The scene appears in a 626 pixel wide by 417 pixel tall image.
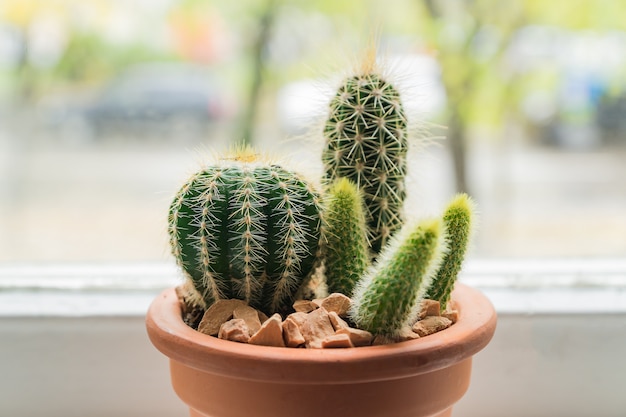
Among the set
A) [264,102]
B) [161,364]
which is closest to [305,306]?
[161,364]

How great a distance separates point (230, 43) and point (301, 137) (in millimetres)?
1962

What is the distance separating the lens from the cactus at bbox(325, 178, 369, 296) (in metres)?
0.79

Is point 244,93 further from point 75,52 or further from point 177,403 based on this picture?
point 177,403

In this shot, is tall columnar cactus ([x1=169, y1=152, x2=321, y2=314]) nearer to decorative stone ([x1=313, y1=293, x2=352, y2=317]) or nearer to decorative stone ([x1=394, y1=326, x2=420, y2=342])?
decorative stone ([x1=313, y1=293, x2=352, y2=317])

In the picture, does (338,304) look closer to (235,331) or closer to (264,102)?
(235,331)

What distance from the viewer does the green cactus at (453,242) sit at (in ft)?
2.45

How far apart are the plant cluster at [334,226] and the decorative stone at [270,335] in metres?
0.09

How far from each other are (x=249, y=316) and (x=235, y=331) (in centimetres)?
5

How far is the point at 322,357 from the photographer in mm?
616

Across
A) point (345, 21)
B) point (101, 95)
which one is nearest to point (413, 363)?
point (345, 21)

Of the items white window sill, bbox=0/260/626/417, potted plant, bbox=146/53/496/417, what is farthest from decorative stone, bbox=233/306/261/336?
white window sill, bbox=0/260/626/417

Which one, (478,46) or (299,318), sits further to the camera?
(478,46)

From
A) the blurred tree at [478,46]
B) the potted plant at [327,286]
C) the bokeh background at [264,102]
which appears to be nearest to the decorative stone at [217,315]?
the potted plant at [327,286]

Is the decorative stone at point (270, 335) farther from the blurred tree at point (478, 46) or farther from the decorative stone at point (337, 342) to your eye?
the blurred tree at point (478, 46)
